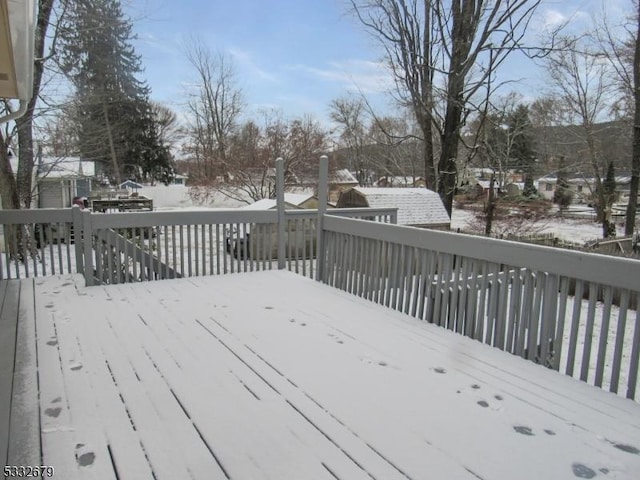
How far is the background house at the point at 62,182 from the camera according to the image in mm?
12227

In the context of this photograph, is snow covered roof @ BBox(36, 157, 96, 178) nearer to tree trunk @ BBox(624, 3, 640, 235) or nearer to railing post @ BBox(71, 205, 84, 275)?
railing post @ BBox(71, 205, 84, 275)

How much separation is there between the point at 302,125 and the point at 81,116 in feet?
26.3

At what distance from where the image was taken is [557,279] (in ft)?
7.82

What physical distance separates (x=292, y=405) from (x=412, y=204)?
9580 millimetres

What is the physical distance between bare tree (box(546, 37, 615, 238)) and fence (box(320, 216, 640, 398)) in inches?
579

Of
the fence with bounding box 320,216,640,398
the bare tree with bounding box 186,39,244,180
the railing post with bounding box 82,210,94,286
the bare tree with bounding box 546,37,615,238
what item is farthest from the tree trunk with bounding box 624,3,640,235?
the bare tree with bounding box 186,39,244,180

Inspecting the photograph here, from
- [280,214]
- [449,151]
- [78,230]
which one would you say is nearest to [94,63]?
[78,230]

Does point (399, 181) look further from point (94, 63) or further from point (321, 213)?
point (321, 213)

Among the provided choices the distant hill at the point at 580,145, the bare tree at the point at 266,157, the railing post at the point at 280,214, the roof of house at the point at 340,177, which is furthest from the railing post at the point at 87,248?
the distant hill at the point at 580,145

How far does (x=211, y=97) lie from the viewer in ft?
75.4

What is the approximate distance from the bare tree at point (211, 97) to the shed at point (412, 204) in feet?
38.8

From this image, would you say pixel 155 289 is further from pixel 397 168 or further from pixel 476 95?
pixel 397 168

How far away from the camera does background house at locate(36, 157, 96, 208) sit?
1223 centimetres

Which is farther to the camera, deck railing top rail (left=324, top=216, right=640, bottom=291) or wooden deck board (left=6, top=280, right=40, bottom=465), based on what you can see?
deck railing top rail (left=324, top=216, right=640, bottom=291)
